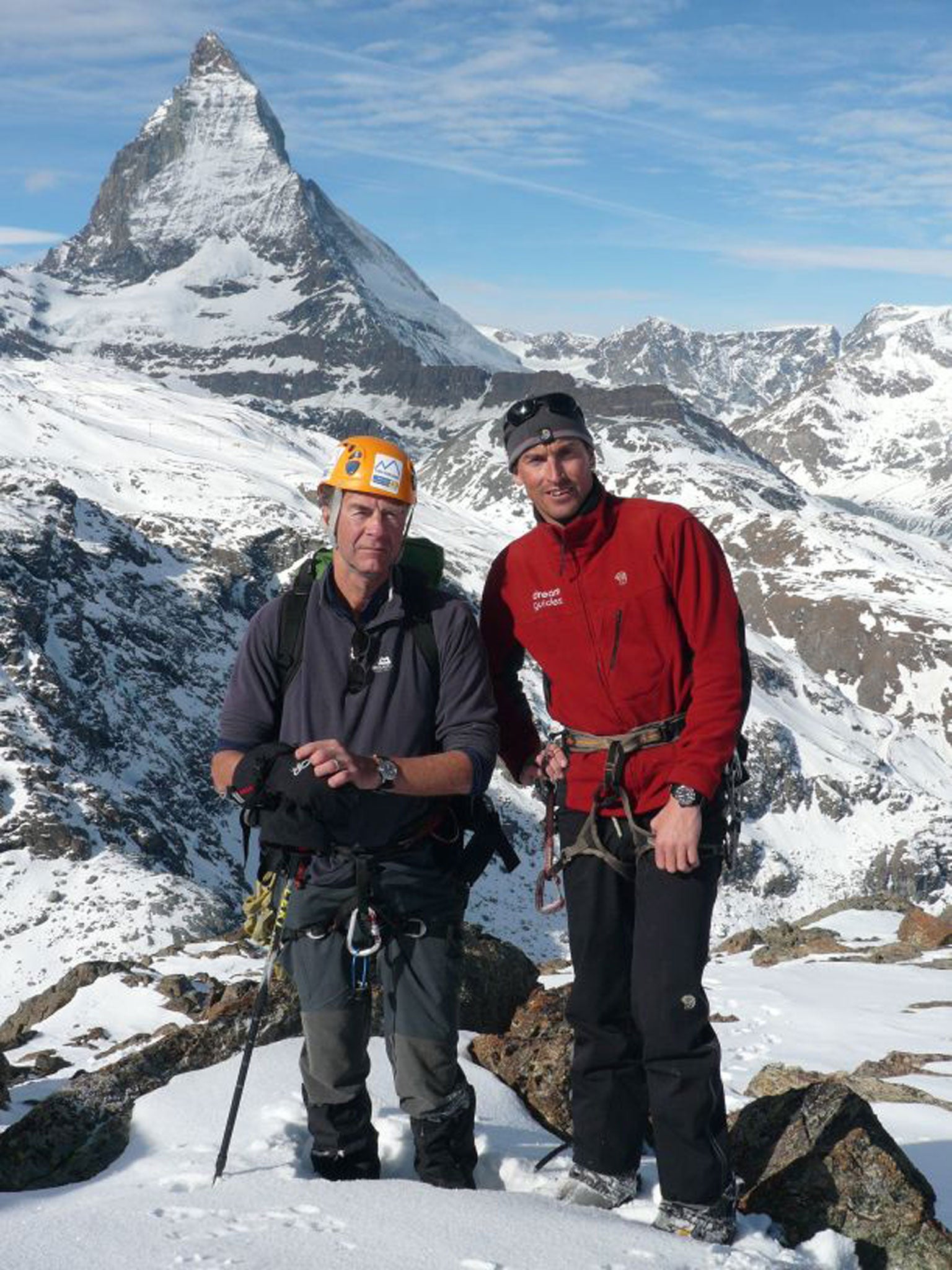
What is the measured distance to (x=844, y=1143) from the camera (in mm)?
7230

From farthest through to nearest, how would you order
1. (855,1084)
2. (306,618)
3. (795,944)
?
1. (795,944)
2. (855,1084)
3. (306,618)

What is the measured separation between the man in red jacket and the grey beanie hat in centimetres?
1

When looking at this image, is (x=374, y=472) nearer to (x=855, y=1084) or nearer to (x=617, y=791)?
(x=617, y=791)

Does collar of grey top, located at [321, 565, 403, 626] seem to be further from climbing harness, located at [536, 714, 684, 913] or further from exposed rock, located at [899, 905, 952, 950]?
exposed rock, located at [899, 905, 952, 950]

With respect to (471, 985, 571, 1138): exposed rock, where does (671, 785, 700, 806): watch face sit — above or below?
above

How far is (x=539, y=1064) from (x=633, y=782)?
360 cm

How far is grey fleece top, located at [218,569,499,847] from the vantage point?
267 inches

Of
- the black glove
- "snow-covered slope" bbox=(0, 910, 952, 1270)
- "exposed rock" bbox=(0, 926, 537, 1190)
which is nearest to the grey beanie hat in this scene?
the black glove

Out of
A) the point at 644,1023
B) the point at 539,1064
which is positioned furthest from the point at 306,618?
the point at 539,1064

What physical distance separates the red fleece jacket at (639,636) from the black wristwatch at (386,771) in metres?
1.20

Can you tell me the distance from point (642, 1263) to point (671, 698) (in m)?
3.03

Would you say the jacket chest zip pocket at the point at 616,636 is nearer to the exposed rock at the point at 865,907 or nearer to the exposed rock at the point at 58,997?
the exposed rock at the point at 58,997

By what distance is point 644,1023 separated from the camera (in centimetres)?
664

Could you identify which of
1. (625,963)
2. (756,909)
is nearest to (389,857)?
(625,963)
